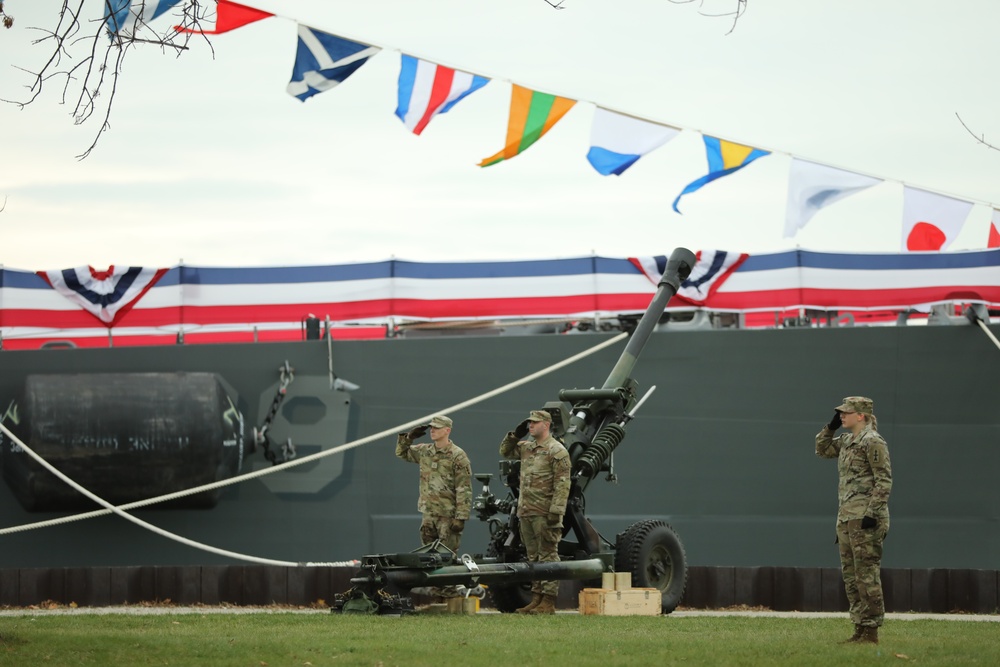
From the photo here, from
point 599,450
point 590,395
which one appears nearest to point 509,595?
point 599,450

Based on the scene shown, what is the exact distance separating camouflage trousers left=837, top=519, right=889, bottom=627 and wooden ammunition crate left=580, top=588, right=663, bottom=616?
2193 mm

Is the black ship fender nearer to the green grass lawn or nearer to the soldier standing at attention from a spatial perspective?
the soldier standing at attention

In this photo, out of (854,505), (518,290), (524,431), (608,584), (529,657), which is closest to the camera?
(529,657)

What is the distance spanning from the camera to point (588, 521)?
10.1 metres

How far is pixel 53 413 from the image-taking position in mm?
12484

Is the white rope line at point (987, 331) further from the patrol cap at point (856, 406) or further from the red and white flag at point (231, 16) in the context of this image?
the red and white flag at point (231, 16)

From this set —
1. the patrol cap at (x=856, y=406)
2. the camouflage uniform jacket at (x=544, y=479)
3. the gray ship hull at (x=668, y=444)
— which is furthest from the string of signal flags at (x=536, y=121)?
the patrol cap at (x=856, y=406)

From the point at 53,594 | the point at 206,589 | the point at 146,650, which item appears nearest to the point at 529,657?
the point at 146,650

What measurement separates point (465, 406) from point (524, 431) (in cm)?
260

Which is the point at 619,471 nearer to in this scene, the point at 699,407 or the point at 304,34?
the point at 699,407

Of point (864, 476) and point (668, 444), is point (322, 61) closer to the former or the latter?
point (668, 444)

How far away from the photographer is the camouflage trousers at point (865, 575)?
7.41 metres

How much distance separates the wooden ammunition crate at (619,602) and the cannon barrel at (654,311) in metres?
1.77

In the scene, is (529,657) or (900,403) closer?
(529,657)
